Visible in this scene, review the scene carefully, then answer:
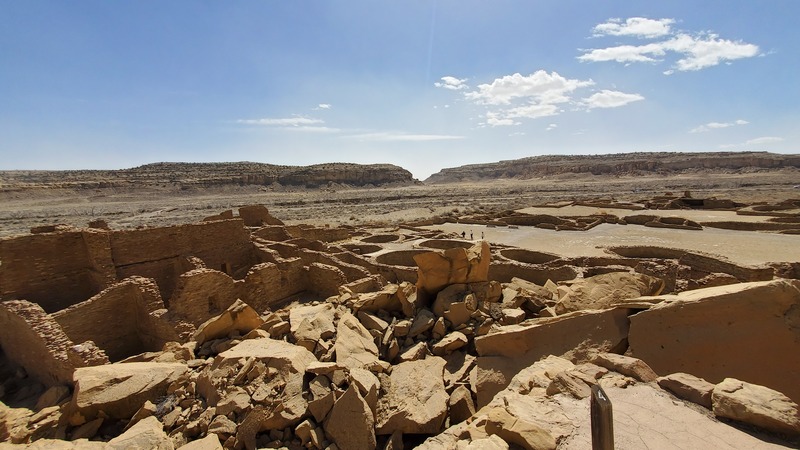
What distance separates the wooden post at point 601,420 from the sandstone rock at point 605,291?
469cm

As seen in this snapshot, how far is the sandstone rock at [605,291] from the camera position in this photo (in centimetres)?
757

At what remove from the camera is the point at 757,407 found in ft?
12.3

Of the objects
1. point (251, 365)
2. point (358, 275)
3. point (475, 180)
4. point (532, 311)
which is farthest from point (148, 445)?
point (475, 180)

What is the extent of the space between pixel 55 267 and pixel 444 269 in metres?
10.2

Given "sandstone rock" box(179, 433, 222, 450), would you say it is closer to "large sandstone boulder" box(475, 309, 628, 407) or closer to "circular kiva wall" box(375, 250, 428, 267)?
"large sandstone boulder" box(475, 309, 628, 407)

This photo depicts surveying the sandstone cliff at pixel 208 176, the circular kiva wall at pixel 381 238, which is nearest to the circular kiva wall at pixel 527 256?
the circular kiva wall at pixel 381 238

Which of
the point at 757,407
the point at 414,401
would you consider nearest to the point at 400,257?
the point at 414,401

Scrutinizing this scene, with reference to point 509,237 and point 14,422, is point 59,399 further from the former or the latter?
point 509,237

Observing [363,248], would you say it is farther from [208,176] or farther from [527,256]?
[208,176]

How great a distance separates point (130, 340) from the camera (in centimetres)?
941

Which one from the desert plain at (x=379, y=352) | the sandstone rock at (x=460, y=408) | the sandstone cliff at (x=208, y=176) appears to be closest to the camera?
the desert plain at (x=379, y=352)

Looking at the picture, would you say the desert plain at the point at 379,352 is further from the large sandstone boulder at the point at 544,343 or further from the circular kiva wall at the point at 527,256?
the circular kiva wall at the point at 527,256

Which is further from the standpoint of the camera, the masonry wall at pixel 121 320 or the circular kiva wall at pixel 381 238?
the circular kiva wall at pixel 381 238

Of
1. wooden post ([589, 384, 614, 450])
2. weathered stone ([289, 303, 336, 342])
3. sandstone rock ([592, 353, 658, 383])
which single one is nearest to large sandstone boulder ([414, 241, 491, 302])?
weathered stone ([289, 303, 336, 342])
